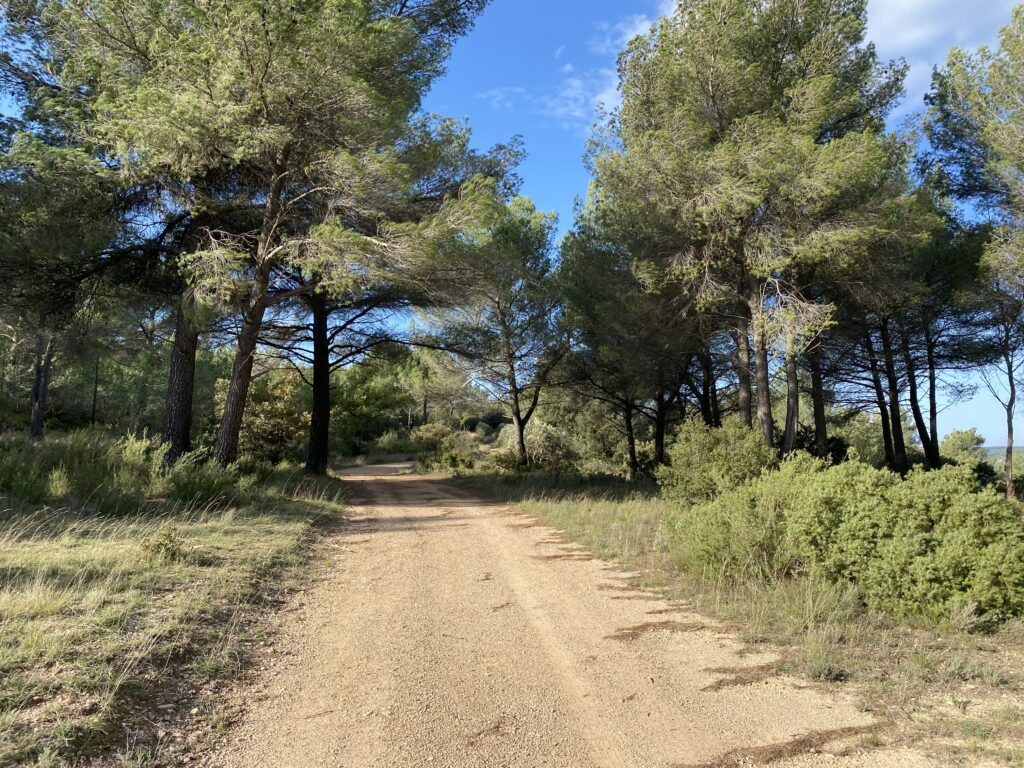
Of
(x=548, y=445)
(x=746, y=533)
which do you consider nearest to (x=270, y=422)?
(x=548, y=445)

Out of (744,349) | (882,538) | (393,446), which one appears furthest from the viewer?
(393,446)

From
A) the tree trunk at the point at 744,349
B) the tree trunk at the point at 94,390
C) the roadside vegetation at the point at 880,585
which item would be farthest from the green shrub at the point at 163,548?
the tree trunk at the point at 94,390

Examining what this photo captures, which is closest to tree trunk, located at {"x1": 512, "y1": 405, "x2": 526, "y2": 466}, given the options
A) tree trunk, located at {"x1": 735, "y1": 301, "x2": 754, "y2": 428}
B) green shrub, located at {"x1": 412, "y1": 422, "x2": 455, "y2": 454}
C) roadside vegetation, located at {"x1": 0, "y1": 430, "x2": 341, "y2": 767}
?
tree trunk, located at {"x1": 735, "y1": 301, "x2": 754, "y2": 428}

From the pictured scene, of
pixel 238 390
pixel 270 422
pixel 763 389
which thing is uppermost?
pixel 238 390

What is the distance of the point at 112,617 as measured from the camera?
3957 mm

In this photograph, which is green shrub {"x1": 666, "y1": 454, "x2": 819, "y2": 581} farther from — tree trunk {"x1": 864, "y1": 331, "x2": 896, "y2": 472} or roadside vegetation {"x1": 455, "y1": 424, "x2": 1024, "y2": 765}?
tree trunk {"x1": 864, "y1": 331, "x2": 896, "y2": 472}

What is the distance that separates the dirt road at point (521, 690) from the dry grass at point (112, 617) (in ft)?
1.53

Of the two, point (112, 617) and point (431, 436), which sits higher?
point (431, 436)

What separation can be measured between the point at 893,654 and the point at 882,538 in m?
1.25

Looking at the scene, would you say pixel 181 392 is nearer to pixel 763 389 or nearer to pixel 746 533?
pixel 746 533

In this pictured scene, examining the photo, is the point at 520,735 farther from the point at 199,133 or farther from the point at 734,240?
the point at 734,240

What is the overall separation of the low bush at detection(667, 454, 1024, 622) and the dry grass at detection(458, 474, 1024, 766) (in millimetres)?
172

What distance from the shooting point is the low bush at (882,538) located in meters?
4.45

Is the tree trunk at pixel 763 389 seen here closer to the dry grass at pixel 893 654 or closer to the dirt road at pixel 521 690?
the dry grass at pixel 893 654
